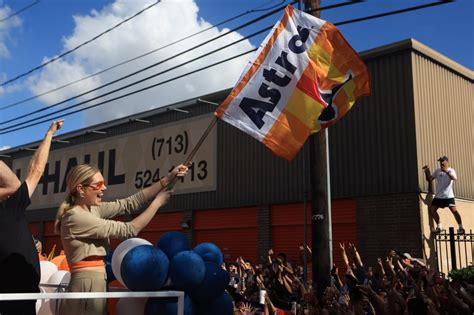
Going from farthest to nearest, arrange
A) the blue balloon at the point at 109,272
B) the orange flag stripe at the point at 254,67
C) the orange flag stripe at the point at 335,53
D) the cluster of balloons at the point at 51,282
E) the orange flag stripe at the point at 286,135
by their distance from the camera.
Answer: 1. the orange flag stripe at the point at 335,53
2. the orange flag stripe at the point at 286,135
3. the orange flag stripe at the point at 254,67
4. the blue balloon at the point at 109,272
5. the cluster of balloons at the point at 51,282

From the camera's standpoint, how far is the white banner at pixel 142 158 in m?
18.8

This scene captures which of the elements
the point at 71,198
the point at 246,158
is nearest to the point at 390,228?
the point at 246,158

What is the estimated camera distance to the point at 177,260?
4512 millimetres

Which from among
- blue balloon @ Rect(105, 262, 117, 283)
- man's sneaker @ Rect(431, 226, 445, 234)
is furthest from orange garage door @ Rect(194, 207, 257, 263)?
blue balloon @ Rect(105, 262, 117, 283)

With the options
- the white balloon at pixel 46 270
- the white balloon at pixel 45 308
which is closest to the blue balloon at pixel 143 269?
the white balloon at pixel 45 308

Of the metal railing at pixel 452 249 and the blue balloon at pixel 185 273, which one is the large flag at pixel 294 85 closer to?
the blue balloon at pixel 185 273

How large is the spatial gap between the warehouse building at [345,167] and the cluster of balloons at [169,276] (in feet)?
20.0

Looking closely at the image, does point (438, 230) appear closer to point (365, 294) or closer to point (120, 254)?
point (365, 294)

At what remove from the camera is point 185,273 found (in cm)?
446

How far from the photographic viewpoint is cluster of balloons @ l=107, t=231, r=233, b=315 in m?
4.20

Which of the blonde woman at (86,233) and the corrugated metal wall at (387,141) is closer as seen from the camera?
the blonde woman at (86,233)

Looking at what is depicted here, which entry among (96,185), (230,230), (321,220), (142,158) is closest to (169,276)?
(96,185)

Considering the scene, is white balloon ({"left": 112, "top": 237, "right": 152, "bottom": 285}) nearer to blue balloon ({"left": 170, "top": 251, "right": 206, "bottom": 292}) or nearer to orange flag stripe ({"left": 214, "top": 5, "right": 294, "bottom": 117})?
blue balloon ({"left": 170, "top": 251, "right": 206, "bottom": 292})

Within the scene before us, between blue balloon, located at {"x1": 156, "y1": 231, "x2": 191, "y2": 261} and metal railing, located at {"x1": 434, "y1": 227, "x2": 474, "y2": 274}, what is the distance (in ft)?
30.8
